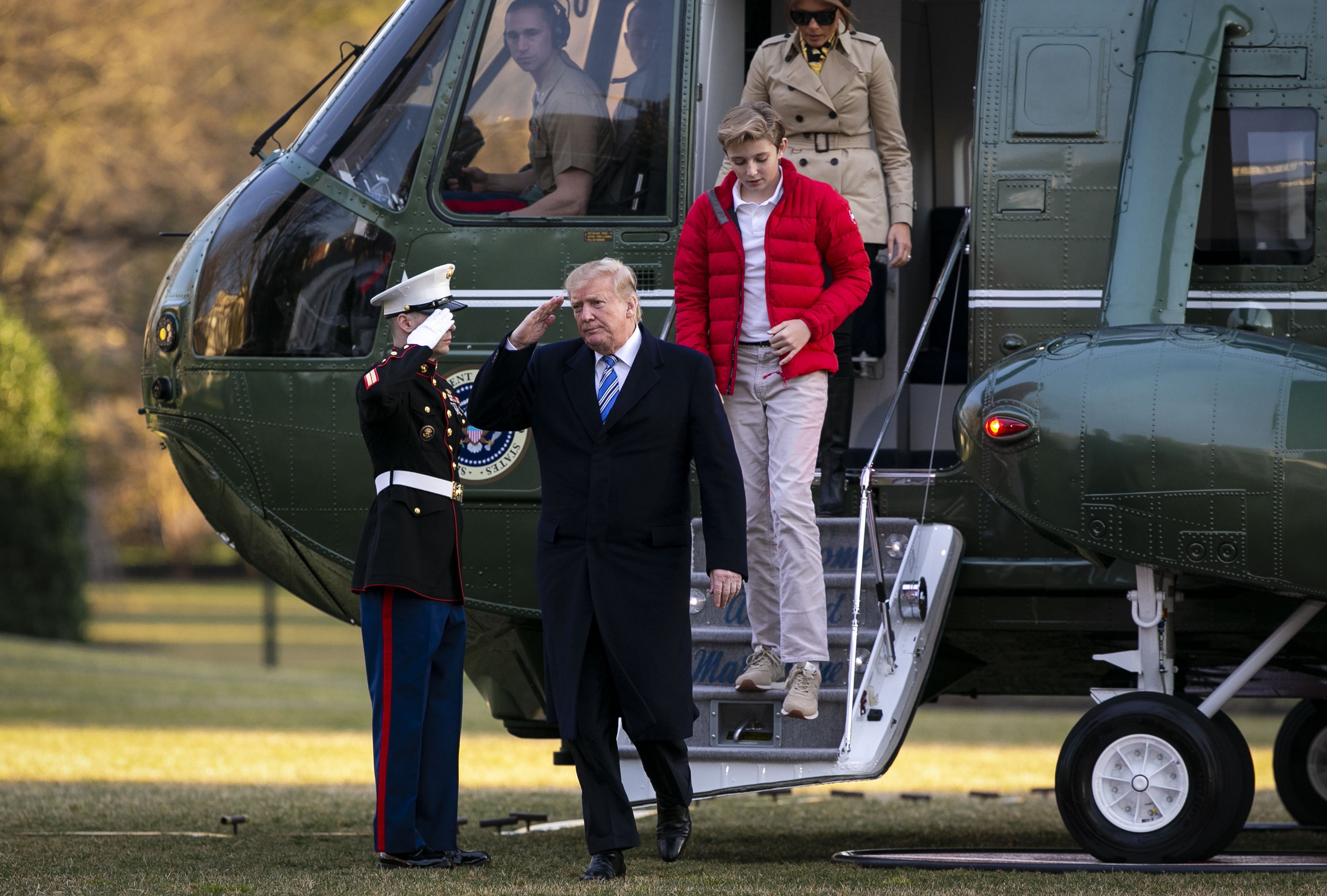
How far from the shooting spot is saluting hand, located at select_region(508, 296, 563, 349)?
5352 millimetres

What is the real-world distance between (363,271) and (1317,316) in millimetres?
3628

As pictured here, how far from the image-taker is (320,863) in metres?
6.00

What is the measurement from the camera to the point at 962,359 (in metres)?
7.25

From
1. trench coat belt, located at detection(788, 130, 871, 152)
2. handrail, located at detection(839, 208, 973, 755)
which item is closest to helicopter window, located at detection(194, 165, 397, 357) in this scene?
trench coat belt, located at detection(788, 130, 871, 152)

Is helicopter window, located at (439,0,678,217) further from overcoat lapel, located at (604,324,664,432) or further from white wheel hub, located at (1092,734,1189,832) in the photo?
white wheel hub, located at (1092,734,1189,832)

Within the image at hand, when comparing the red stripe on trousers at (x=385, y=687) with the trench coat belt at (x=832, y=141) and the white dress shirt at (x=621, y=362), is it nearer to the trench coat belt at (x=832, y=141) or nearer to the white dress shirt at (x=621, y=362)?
→ the white dress shirt at (x=621, y=362)

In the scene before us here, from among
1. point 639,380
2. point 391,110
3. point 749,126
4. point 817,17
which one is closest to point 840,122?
point 817,17

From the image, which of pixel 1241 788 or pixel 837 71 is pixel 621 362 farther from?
pixel 1241 788

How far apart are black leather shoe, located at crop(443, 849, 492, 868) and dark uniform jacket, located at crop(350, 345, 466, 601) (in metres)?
0.85

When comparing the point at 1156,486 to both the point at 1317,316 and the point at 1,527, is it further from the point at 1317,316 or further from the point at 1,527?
the point at 1,527

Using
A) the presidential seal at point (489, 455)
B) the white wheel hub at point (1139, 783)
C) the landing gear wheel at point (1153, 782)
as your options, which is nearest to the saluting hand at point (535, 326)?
the presidential seal at point (489, 455)

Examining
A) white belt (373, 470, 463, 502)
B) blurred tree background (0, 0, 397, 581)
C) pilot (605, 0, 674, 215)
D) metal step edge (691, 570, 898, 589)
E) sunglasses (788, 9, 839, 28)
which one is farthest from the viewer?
blurred tree background (0, 0, 397, 581)

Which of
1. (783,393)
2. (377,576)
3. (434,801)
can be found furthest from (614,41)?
(434,801)

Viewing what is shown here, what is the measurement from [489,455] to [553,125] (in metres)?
1.33
